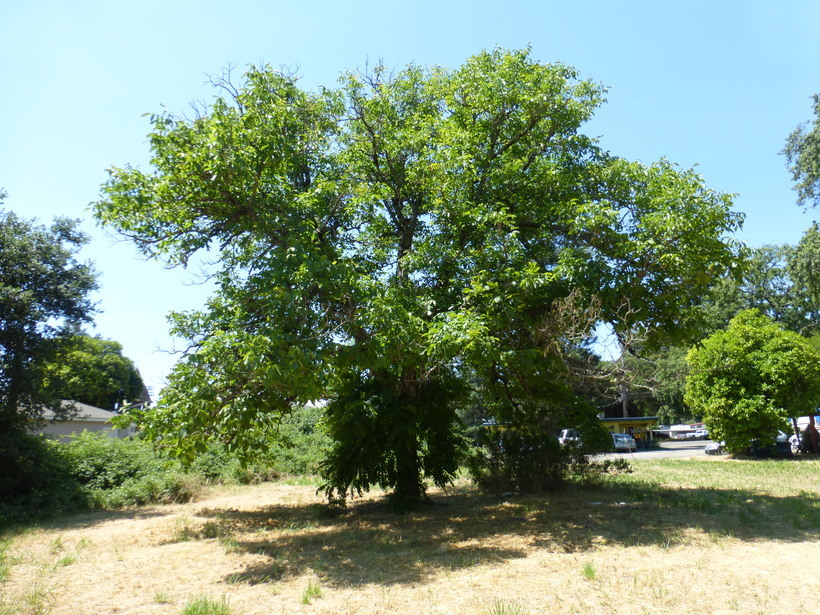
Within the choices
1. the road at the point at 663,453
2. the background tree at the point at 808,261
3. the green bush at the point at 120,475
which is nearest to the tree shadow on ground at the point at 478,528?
the green bush at the point at 120,475

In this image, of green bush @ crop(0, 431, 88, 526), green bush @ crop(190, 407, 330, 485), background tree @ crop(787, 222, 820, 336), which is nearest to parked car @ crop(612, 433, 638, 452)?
background tree @ crop(787, 222, 820, 336)

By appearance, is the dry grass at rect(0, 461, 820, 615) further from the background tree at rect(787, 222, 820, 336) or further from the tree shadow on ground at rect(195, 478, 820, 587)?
the background tree at rect(787, 222, 820, 336)

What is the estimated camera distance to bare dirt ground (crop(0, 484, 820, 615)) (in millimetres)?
5695

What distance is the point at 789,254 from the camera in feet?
68.4

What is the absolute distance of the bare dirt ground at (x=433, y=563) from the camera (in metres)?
5.70

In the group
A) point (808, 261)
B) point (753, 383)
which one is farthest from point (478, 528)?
point (753, 383)

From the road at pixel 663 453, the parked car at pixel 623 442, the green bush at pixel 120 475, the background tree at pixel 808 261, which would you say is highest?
the background tree at pixel 808 261

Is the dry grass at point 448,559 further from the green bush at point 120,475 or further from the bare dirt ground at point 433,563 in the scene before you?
the green bush at point 120,475

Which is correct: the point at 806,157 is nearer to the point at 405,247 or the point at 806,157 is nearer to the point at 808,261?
the point at 808,261

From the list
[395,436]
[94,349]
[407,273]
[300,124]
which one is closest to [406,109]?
[300,124]

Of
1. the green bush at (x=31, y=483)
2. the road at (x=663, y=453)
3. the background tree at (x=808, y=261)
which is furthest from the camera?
the road at (x=663, y=453)

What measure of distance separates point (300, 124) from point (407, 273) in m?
3.49

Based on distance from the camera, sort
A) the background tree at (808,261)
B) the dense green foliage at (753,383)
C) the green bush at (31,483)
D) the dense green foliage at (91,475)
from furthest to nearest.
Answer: the dense green foliage at (753,383), the background tree at (808,261), the dense green foliage at (91,475), the green bush at (31,483)

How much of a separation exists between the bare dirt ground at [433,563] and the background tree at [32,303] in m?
3.82
